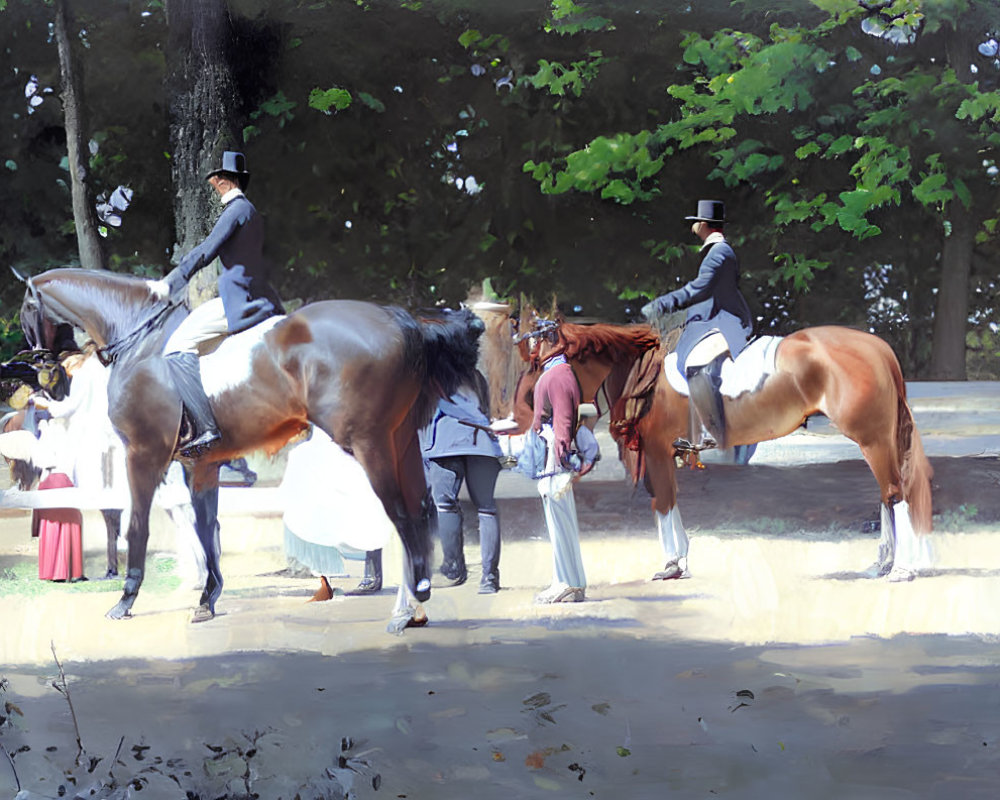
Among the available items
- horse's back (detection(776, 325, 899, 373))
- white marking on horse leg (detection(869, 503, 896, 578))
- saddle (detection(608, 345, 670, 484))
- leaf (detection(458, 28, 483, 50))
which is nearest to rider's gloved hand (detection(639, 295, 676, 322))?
saddle (detection(608, 345, 670, 484))

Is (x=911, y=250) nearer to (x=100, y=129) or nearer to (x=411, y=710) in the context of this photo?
(x=100, y=129)

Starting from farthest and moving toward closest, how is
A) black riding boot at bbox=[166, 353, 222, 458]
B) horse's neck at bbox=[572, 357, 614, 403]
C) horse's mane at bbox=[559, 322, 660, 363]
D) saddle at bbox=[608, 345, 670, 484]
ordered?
saddle at bbox=[608, 345, 670, 484] → horse's neck at bbox=[572, 357, 614, 403] → horse's mane at bbox=[559, 322, 660, 363] → black riding boot at bbox=[166, 353, 222, 458]

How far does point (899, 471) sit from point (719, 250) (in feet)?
6.36

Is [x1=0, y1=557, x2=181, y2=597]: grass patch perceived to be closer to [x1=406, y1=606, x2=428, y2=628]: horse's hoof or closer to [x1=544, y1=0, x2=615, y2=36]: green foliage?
[x1=406, y1=606, x2=428, y2=628]: horse's hoof

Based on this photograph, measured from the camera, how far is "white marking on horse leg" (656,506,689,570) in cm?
1007

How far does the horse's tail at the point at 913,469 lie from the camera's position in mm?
9859

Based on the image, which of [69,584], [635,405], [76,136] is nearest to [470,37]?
[76,136]

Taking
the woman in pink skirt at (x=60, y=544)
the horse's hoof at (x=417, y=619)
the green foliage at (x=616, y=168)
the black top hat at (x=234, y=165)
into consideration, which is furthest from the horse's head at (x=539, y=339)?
the green foliage at (x=616, y=168)

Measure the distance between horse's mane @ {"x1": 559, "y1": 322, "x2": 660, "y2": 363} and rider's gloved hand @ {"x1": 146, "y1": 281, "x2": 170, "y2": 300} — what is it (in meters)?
2.38

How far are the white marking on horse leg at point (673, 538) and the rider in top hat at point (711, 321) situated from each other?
57cm

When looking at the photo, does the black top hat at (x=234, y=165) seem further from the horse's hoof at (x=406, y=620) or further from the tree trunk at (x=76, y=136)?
the tree trunk at (x=76, y=136)

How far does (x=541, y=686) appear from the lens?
22.1 ft

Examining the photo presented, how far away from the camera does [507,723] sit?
607cm

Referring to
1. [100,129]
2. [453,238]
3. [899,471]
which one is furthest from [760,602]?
[100,129]
